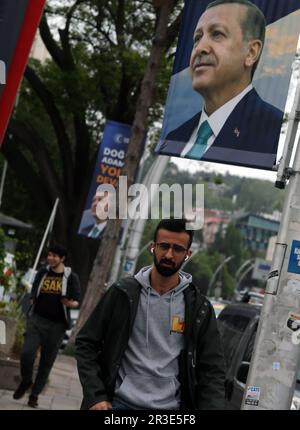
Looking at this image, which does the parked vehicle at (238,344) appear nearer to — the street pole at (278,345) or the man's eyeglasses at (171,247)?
the street pole at (278,345)

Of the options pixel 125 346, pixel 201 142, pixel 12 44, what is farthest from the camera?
pixel 201 142

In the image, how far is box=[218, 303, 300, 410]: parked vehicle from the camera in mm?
10852

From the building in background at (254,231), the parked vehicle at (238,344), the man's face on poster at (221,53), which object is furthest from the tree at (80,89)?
the building in background at (254,231)

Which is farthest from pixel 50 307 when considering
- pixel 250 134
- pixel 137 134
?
pixel 137 134

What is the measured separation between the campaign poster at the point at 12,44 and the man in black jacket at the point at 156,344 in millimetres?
1432

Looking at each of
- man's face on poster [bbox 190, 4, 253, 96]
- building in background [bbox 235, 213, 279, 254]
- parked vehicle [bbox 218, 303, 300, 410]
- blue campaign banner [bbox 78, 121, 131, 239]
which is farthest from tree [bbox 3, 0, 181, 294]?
building in background [bbox 235, 213, 279, 254]

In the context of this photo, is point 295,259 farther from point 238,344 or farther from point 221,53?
point 238,344

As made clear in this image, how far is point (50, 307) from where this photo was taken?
11.6 metres

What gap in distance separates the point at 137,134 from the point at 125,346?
1659 cm

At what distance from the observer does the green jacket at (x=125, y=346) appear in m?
5.42

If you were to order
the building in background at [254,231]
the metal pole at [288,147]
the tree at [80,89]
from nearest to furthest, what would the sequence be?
1. the metal pole at [288,147]
2. the tree at [80,89]
3. the building in background at [254,231]

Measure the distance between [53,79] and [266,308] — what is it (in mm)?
26409
